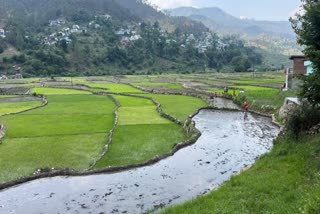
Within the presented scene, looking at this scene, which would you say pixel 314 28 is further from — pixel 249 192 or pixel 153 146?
pixel 153 146

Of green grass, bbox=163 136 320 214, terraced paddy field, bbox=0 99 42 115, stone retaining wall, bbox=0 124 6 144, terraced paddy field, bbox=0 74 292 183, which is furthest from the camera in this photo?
terraced paddy field, bbox=0 99 42 115

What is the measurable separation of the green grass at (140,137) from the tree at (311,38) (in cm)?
1083

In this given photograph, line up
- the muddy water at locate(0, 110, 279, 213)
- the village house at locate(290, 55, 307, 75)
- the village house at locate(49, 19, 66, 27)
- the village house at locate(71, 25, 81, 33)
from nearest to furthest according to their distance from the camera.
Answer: the muddy water at locate(0, 110, 279, 213), the village house at locate(290, 55, 307, 75), the village house at locate(71, 25, 81, 33), the village house at locate(49, 19, 66, 27)

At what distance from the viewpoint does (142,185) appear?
20.7 metres

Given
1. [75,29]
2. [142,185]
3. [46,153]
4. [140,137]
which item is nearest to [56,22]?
[75,29]

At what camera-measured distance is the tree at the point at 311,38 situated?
20.8m

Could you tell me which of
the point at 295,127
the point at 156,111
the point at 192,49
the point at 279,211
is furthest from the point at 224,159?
the point at 192,49

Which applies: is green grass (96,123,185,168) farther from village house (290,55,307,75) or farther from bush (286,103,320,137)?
village house (290,55,307,75)

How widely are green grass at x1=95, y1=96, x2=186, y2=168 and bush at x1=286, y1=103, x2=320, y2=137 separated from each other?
895 cm

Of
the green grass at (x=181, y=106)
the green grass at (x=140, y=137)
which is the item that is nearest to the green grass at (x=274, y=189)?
the green grass at (x=140, y=137)

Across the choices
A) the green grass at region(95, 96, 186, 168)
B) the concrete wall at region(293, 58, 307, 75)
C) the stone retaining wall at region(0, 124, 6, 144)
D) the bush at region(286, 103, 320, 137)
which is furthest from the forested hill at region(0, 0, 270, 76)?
the bush at region(286, 103, 320, 137)

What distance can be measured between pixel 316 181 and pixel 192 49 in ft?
485

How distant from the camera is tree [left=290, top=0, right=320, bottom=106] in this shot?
20812mm

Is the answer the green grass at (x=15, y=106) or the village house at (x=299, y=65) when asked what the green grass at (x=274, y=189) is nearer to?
the village house at (x=299, y=65)
